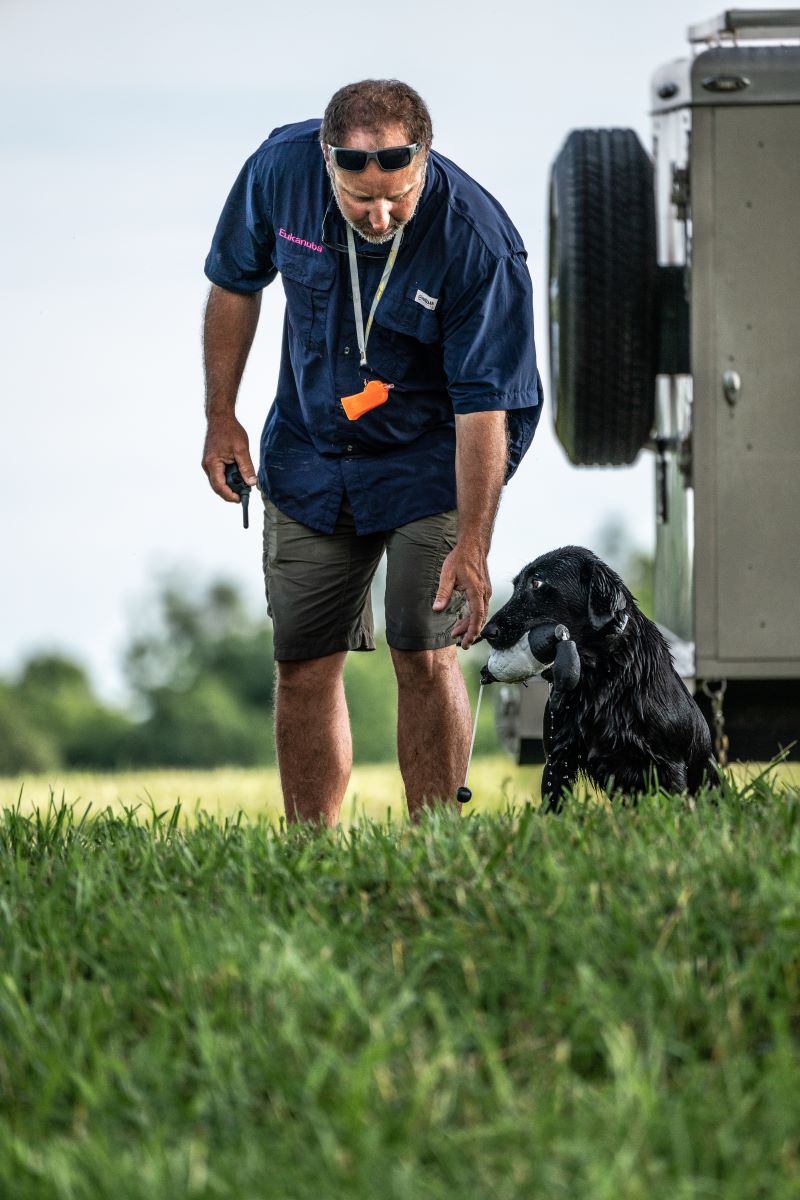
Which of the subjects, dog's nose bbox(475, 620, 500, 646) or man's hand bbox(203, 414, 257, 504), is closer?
dog's nose bbox(475, 620, 500, 646)

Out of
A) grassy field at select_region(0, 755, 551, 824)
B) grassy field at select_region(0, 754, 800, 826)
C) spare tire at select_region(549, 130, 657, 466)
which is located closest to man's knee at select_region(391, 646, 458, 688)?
spare tire at select_region(549, 130, 657, 466)

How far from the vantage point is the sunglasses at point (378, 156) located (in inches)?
166

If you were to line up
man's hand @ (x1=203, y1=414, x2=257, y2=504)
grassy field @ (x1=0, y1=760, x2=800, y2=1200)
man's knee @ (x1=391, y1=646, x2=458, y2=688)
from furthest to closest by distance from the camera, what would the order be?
man's hand @ (x1=203, y1=414, x2=257, y2=504) < man's knee @ (x1=391, y1=646, x2=458, y2=688) < grassy field @ (x1=0, y1=760, x2=800, y2=1200)

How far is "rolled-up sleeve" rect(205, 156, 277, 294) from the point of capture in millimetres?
4766

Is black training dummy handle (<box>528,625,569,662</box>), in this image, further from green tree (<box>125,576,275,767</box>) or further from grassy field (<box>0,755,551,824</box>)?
green tree (<box>125,576,275,767</box>)

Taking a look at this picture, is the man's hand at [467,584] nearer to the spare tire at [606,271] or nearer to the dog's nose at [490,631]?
the dog's nose at [490,631]

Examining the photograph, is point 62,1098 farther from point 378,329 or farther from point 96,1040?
point 378,329

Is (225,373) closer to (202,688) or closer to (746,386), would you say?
(746,386)

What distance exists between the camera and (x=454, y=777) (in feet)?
15.8

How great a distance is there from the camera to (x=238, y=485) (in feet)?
15.9

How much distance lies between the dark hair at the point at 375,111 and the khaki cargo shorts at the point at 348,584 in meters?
1.14

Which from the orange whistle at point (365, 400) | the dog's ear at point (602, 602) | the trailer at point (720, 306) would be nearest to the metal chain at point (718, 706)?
the trailer at point (720, 306)

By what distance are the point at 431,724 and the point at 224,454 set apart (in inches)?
43.3

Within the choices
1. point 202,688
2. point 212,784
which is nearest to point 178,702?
point 202,688
